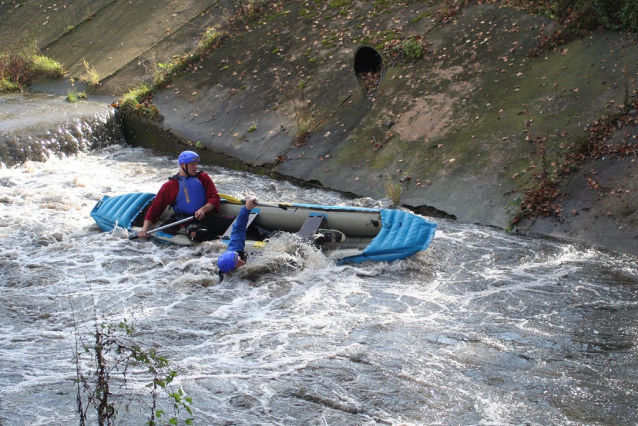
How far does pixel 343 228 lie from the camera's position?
873 cm

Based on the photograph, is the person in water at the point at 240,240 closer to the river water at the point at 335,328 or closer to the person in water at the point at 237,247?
the person in water at the point at 237,247

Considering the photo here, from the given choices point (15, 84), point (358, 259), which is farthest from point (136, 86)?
point (358, 259)

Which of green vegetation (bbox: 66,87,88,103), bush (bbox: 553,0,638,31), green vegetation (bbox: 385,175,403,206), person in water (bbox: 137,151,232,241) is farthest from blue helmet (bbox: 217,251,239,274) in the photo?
green vegetation (bbox: 66,87,88,103)

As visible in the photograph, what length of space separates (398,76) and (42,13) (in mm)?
13029

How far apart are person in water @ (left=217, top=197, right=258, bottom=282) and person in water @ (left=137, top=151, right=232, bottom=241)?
114 cm

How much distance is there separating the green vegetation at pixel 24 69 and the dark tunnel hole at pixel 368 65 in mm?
8308

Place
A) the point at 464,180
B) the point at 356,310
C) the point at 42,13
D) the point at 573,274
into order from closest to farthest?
the point at 356,310, the point at 573,274, the point at 464,180, the point at 42,13

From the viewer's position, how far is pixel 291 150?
12859mm

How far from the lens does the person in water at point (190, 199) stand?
30.3 feet

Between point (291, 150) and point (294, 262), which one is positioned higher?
point (291, 150)

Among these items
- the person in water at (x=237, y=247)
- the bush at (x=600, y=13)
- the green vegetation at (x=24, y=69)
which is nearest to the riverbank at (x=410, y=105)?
the bush at (x=600, y=13)

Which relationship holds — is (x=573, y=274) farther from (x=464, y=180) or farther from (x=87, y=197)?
(x=87, y=197)

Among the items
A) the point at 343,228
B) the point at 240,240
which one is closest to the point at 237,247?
the point at 240,240

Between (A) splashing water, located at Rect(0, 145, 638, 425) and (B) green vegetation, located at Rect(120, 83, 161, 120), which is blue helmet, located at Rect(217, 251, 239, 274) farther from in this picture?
(B) green vegetation, located at Rect(120, 83, 161, 120)
